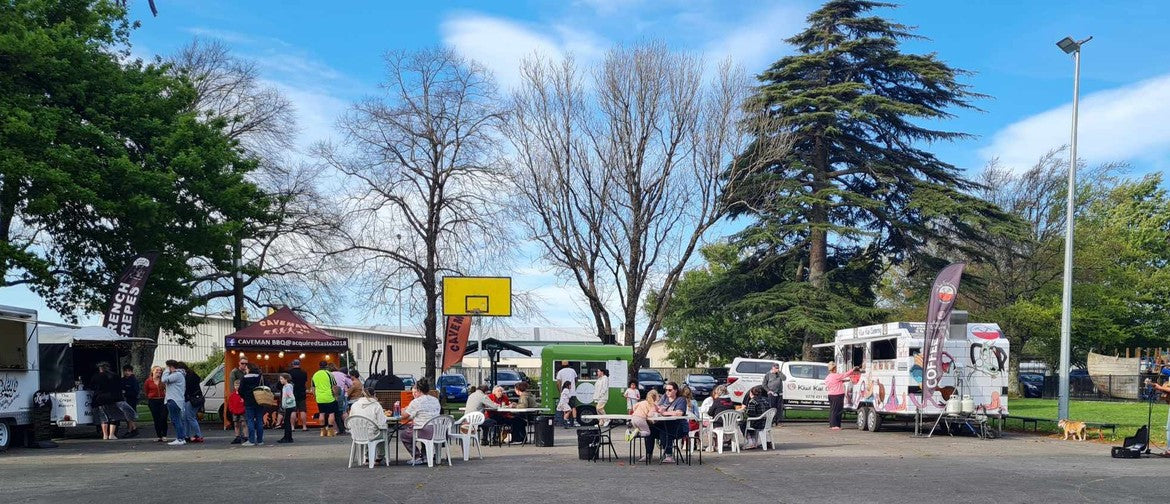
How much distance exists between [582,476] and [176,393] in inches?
346

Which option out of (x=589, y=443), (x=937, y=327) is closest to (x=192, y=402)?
(x=589, y=443)

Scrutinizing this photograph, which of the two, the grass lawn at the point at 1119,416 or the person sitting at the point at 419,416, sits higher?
the person sitting at the point at 419,416

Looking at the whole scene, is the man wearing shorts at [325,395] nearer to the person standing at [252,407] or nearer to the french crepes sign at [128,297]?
the person standing at [252,407]

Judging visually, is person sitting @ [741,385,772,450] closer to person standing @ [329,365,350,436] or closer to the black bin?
the black bin

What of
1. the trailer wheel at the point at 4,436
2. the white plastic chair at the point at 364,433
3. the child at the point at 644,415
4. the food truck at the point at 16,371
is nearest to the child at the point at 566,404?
the child at the point at 644,415

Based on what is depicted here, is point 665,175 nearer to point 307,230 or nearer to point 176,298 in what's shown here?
point 307,230

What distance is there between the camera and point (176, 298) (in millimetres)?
29234

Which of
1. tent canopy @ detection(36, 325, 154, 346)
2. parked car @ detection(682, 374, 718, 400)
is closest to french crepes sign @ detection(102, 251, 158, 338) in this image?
tent canopy @ detection(36, 325, 154, 346)

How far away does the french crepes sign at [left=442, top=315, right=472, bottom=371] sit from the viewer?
35.7 m

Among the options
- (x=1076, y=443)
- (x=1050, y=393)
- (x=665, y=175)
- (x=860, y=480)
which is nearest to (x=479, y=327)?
(x=665, y=175)

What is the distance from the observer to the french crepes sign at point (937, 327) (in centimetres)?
2103

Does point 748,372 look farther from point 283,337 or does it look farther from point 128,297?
point 128,297

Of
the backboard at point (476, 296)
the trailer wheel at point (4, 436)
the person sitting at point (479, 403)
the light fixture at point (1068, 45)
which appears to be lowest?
the trailer wheel at point (4, 436)

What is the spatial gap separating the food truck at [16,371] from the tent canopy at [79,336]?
115 inches
